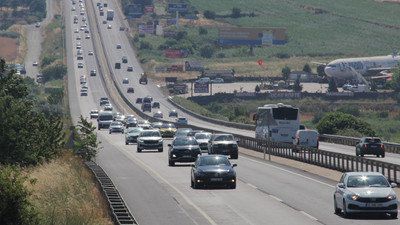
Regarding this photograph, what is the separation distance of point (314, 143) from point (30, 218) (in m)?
44.3

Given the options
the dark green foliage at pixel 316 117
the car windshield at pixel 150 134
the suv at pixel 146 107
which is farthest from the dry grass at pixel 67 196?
the suv at pixel 146 107

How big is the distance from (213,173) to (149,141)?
24171 mm

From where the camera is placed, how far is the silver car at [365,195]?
69.9ft

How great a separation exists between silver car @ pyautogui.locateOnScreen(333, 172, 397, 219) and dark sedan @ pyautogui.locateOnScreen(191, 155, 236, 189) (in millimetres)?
7392

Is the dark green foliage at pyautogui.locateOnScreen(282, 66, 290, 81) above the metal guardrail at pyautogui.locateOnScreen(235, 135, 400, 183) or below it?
above

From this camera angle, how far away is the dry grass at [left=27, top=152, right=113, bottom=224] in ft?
65.8

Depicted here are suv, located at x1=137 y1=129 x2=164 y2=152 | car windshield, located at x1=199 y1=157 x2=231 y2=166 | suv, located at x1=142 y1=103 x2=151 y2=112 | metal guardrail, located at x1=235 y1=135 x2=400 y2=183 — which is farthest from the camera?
suv, located at x1=142 y1=103 x2=151 y2=112

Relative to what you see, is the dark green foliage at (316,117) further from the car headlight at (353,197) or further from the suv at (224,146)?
the car headlight at (353,197)

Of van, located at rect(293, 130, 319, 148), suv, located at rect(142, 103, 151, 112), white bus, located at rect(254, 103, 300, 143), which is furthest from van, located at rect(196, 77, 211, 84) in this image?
van, located at rect(293, 130, 319, 148)

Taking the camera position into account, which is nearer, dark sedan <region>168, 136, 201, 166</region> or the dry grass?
the dry grass

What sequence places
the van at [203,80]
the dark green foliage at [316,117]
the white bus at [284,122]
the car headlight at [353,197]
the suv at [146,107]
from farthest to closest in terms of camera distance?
the van at [203,80] < the suv at [146,107] < the dark green foliage at [316,117] < the white bus at [284,122] < the car headlight at [353,197]

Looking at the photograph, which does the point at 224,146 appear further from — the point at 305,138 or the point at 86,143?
the point at 86,143

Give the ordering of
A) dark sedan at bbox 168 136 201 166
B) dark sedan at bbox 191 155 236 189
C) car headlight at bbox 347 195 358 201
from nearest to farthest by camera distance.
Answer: car headlight at bbox 347 195 358 201 → dark sedan at bbox 191 155 236 189 → dark sedan at bbox 168 136 201 166

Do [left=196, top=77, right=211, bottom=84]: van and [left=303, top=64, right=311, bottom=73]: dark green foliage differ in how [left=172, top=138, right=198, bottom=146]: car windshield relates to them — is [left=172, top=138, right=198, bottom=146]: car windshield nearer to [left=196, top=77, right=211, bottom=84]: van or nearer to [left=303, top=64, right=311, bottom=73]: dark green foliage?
[left=196, top=77, right=211, bottom=84]: van
